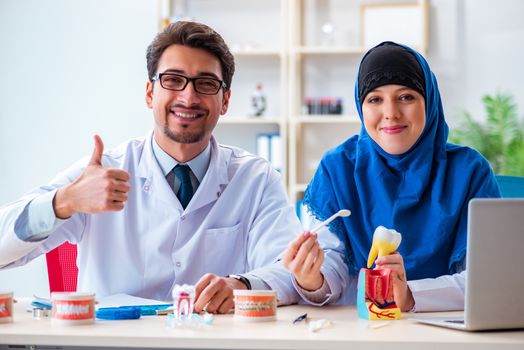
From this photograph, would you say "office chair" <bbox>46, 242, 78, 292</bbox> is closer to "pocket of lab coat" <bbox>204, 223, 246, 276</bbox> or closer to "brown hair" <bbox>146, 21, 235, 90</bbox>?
"pocket of lab coat" <bbox>204, 223, 246, 276</bbox>

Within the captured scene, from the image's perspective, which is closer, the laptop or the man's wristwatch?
the laptop

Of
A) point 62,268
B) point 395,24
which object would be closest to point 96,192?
point 62,268

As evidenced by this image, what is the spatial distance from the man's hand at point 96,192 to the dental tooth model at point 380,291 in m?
0.60

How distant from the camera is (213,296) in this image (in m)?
1.78

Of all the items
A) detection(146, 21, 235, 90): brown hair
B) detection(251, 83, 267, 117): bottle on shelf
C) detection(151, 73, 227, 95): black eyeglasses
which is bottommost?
detection(151, 73, 227, 95): black eyeglasses

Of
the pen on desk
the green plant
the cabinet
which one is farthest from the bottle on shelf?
the pen on desk

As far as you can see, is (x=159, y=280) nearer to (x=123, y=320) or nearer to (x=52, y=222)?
(x=52, y=222)

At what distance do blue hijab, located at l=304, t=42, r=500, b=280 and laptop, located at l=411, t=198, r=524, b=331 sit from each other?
0.56 metres

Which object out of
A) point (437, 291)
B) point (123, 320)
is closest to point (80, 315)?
point (123, 320)

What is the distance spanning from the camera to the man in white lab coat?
2.22 metres

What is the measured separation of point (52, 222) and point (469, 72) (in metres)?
3.72

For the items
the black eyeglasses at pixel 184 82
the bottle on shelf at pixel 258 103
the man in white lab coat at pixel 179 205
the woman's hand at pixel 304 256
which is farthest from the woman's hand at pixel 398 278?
the bottle on shelf at pixel 258 103

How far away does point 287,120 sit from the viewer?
16.2 feet

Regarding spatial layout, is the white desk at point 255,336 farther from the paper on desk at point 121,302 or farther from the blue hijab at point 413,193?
the blue hijab at point 413,193
